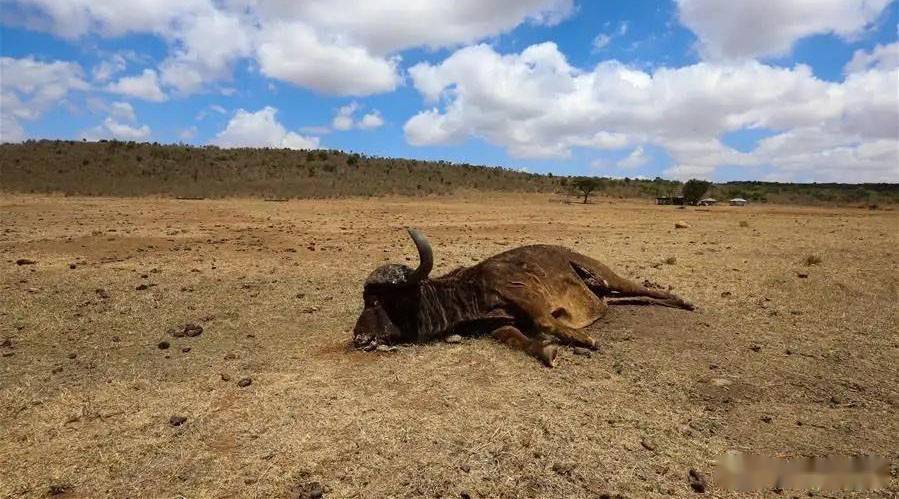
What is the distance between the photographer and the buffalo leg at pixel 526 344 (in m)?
6.61

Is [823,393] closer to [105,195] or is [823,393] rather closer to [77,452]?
[77,452]

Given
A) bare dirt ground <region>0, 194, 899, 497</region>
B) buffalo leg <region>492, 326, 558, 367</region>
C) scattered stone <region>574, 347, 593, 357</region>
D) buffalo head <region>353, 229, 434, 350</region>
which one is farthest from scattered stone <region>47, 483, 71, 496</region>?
scattered stone <region>574, 347, 593, 357</region>

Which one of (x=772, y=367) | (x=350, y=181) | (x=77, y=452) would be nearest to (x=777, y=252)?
(x=772, y=367)

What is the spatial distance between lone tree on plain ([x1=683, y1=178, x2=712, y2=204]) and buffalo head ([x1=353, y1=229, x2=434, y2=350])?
36.4 m

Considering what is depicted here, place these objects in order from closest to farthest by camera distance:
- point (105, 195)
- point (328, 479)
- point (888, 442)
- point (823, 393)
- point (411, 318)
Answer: point (328, 479) → point (888, 442) → point (823, 393) → point (411, 318) → point (105, 195)

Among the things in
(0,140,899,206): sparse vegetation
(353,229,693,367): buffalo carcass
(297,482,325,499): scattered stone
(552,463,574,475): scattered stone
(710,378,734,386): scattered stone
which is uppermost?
(0,140,899,206): sparse vegetation

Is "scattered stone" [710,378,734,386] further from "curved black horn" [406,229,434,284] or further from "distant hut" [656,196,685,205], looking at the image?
"distant hut" [656,196,685,205]

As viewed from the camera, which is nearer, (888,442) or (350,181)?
(888,442)

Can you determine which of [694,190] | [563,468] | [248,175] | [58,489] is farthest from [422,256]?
[248,175]

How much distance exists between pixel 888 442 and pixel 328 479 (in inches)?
174

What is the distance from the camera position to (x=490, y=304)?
301 inches

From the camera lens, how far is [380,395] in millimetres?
5801

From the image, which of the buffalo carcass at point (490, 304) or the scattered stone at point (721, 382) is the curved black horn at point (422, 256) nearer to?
the buffalo carcass at point (490, 304)

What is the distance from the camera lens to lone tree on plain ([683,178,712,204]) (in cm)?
3938
